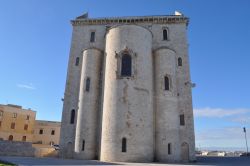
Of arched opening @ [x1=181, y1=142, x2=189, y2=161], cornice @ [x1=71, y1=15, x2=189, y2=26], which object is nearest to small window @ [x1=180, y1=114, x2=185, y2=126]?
arched opening @ [x1=181, y1=142, x2=189, y2=161]

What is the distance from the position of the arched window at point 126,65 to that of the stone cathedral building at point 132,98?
0.10 metres

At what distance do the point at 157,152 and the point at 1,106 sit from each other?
33489 millimetres

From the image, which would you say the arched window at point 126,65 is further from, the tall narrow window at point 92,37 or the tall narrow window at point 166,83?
the tall narrow window at point 92,37

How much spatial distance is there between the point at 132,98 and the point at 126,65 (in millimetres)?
3557

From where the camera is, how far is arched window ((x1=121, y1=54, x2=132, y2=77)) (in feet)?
79.4

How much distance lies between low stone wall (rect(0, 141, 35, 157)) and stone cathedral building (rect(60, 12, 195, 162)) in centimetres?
415

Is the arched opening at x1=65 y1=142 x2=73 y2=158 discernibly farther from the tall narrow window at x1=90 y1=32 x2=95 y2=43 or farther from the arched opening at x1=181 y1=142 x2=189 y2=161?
the tall narrow window at x1=90 y1=32 x2=95 y2=43

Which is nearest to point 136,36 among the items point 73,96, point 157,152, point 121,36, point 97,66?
point 121,36

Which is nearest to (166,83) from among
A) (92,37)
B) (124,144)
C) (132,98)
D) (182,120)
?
(182,120)

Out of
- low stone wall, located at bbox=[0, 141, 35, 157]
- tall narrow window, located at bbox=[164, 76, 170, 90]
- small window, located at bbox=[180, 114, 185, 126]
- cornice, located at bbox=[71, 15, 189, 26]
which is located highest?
cornice, located at bbox=[71, 15, 189, 26]

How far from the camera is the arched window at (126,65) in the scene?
24.2 metres

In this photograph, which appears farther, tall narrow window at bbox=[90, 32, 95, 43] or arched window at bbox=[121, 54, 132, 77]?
tall narrow window at bbox=[90, 32, 95, 43]

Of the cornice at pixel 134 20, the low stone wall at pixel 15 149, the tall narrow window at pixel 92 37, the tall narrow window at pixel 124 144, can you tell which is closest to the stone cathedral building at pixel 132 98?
the tall narrow window at pixel 124 144

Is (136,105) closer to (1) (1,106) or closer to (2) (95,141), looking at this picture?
(2) (95,141)
